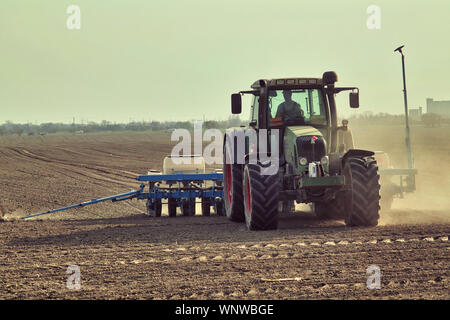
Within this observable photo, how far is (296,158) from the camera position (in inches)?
492

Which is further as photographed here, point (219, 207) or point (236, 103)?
point (219, 207)

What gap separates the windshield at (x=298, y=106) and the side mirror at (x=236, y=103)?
1.97 ft

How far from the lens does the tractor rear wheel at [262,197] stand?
12148 millimetres

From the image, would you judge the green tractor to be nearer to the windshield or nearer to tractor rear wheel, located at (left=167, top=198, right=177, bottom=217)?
the windshield

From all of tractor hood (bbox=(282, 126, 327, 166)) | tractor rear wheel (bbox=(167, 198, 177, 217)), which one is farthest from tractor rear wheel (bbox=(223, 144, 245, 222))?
tractor rear wheel (bbox=(167, 198, 177, 217))

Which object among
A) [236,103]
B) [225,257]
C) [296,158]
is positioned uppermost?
[236,103]

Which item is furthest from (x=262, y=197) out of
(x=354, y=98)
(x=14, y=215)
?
(x=14, y=215)

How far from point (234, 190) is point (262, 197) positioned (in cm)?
185

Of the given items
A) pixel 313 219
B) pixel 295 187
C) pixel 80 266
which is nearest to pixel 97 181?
pixel 313 219

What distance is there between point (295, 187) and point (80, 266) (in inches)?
165

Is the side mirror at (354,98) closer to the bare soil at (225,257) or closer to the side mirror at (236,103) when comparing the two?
the side mirror at (236,103)

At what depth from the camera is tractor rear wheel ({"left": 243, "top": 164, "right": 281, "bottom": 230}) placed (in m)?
12.1

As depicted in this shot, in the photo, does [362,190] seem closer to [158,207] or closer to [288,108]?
[288,108]

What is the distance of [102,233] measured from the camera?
526 inches
